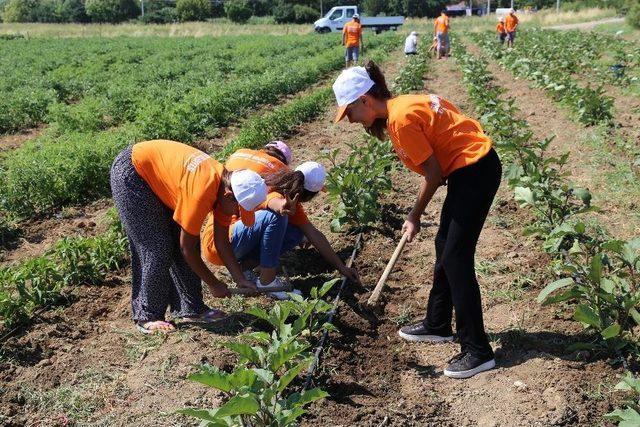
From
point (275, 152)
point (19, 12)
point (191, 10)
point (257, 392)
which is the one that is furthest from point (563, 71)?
point (19, 12)

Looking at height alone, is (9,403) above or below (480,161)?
below

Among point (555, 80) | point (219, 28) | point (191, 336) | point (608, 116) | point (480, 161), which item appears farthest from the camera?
point (219, 28)

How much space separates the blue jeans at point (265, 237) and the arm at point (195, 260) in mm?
620

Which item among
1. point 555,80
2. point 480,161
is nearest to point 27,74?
point 555,80

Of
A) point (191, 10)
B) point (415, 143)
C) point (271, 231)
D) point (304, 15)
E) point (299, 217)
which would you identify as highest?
point (191, 10)

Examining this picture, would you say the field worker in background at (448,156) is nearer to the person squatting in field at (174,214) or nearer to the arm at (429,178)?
the arm at (429,178)

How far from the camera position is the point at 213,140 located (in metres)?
9.66

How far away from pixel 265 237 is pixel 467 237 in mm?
1624

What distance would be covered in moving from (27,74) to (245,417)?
17512 mm

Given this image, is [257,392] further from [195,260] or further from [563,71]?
[563,71]

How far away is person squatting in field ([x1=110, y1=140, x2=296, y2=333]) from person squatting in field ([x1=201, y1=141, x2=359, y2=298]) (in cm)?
31

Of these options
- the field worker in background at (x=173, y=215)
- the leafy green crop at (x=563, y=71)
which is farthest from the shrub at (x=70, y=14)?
the field worker in background at (x=173, y=215)

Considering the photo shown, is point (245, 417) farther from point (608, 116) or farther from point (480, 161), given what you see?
point (608, 116)

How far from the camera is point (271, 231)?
4559 millimetres
